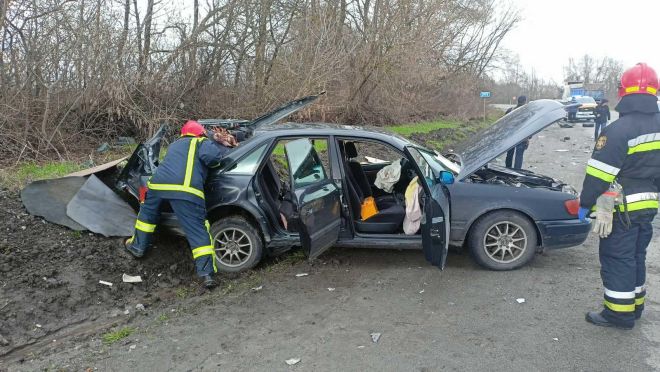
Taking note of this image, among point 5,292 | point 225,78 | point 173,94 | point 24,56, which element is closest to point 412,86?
point 225,78

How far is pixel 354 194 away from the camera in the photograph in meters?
5.13

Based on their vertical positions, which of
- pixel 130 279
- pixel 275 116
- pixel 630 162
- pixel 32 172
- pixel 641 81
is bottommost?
pixel 130 279

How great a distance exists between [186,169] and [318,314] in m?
1.87

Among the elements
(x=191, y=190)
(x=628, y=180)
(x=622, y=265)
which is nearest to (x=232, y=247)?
(x=191, y=190)

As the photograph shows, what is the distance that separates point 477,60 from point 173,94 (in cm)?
2921

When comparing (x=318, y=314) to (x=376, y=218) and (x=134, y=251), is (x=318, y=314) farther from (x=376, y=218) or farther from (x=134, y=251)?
(x=134, y=251)

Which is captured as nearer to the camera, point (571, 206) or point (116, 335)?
point (116, 335)

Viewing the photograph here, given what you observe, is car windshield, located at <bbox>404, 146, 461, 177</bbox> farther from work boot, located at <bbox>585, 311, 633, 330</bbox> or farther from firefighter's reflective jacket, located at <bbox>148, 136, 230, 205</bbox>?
firefighter's reflective jacket, located at <bbox>148, 136, 230, 205</bbox>

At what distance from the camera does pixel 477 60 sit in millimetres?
35719

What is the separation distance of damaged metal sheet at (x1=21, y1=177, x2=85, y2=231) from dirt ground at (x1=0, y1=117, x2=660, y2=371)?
0.43ft

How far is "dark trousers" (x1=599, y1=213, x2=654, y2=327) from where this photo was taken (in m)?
3.70

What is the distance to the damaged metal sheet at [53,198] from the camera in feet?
17.6

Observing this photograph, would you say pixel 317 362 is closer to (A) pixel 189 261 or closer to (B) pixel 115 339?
(B) pixel 115 339

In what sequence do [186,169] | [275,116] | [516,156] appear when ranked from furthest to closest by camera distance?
[516,156]
[275,116]
[186,169]
